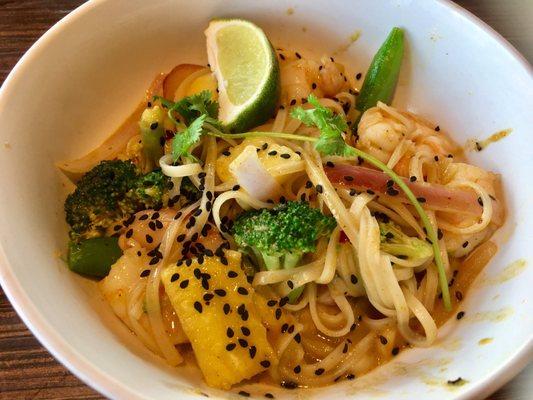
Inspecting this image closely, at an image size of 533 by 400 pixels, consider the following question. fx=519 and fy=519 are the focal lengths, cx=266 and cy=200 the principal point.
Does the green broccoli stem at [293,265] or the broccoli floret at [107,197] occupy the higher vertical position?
the green broccoli stem at [293,265]

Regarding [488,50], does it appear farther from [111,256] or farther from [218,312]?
[111,256]

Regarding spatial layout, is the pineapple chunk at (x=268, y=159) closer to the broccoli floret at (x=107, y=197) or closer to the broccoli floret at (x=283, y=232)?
the broccoli floret at (x=283, y=232)

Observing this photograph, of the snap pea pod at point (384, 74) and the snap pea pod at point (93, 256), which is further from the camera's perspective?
the snap pea pod at point (384, 74)

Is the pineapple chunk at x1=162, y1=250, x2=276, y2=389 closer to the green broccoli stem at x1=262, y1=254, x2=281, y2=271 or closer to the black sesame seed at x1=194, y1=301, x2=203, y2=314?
the black sesame seed at x1=194, y1=301, x2=203, y2=314

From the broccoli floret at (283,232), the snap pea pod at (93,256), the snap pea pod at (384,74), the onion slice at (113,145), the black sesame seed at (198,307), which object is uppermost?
the snap pea pod at (384,74)

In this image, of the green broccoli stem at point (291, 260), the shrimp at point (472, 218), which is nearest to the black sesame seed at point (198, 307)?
the green broccoli stem at point (291, 260)

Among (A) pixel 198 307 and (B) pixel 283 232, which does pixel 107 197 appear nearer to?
(A) pixel 198 307
